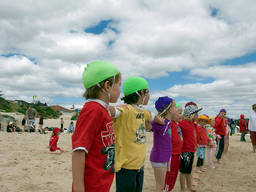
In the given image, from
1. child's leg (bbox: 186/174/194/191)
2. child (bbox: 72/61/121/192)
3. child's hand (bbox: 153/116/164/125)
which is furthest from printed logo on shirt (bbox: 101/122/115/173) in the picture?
child's leg (bbox: 186/174/194/191)

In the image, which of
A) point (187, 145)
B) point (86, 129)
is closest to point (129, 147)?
point (86, 129)

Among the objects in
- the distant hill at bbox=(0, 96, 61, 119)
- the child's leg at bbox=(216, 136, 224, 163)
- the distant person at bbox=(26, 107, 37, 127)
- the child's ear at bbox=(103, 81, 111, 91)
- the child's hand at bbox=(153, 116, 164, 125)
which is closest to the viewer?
the child's ear at bbox=(103, 81, 111, 91)

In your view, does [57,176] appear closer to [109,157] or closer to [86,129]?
[109,157]

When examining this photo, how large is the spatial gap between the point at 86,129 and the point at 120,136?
3.53 feet

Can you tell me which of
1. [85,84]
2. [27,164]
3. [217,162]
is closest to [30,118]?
[27,164]

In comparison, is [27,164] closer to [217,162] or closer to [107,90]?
[107,90]

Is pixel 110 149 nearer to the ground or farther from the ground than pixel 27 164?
farther from the ground

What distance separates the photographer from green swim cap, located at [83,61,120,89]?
183cm

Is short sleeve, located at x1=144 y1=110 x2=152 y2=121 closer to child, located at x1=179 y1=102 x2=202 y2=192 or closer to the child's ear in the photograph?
the child's ear

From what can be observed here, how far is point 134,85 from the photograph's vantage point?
9.59ft

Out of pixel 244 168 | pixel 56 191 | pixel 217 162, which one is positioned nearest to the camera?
pixel 56 191

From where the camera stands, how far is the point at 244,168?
23.3 ft

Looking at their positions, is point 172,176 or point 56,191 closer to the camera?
point 172,176

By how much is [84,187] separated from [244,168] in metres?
6.91
